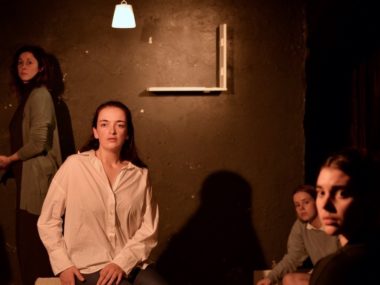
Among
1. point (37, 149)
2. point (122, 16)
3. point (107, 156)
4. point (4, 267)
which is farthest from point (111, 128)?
point (4, 267)

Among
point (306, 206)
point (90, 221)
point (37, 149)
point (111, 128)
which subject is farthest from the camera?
point (37, 149)

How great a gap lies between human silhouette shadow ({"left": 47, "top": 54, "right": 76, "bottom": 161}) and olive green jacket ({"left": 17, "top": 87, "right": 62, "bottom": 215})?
0.99 feet

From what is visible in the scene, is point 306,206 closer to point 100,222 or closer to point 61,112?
point 100,222

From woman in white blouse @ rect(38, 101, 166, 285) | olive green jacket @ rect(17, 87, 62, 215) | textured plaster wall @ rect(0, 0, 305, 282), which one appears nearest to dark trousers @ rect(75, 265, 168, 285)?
woman in white blouse @ rect(38, 101, 166, 285)

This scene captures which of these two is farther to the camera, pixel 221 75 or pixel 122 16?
pixel 221 75

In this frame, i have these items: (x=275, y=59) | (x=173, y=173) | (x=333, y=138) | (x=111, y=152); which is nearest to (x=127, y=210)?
(x=111, y=152)

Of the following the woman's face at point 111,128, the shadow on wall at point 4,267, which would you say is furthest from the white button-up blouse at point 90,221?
the shadow on wall at point 4,267

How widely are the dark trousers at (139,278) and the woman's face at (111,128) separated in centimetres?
58

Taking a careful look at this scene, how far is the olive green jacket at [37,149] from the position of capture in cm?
330

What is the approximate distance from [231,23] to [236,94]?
49cm

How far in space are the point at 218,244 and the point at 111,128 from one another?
1601mm

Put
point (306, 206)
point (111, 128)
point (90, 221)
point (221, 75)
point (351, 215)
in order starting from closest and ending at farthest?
point (351, 215)
point (90, 221)
point (111, 128)
point (306, 206)
point (221, 75)

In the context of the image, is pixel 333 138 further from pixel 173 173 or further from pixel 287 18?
pixel 173 173

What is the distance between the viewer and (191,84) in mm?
3734
